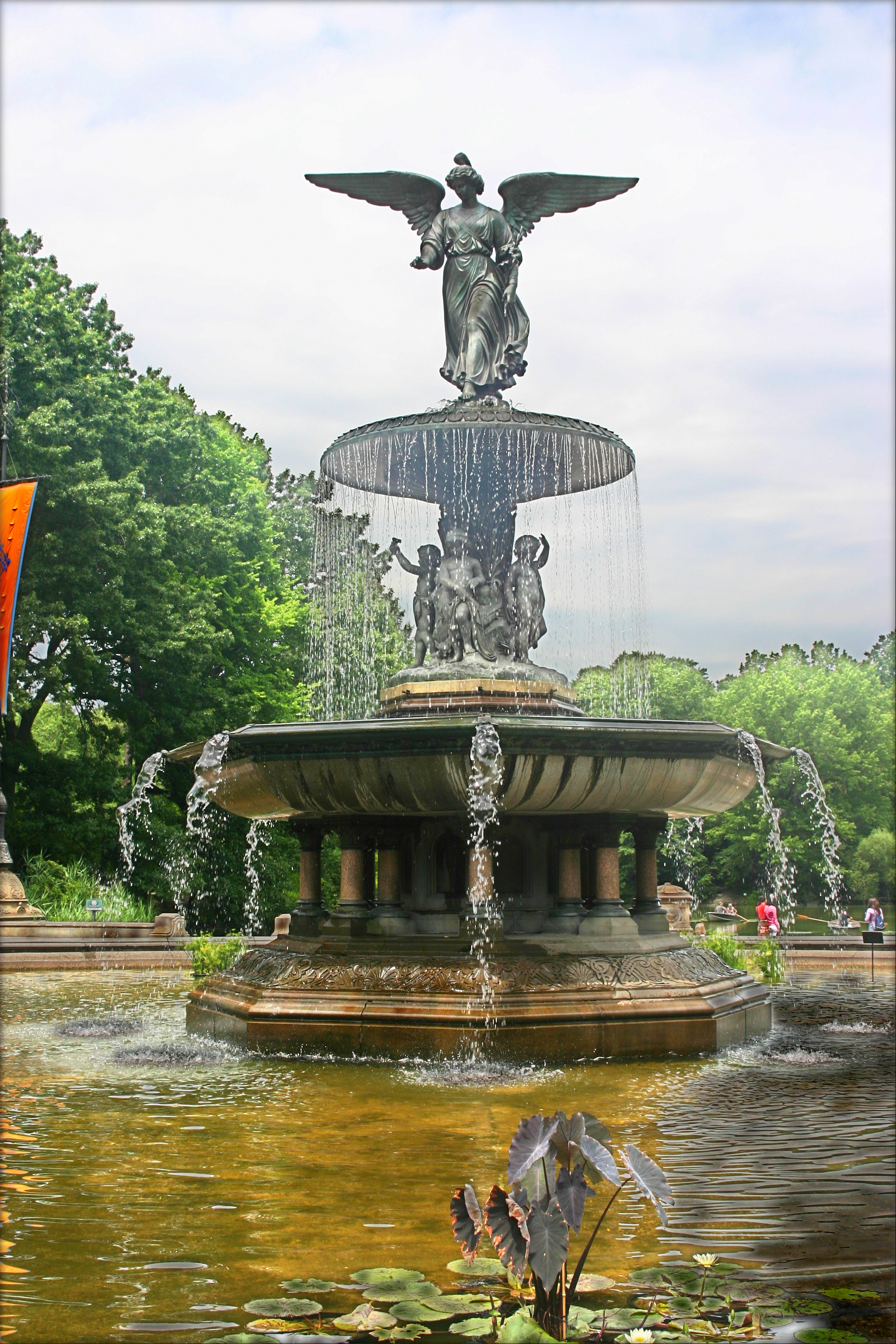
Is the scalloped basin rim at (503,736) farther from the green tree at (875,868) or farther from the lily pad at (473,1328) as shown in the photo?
the green tree at (875,868)

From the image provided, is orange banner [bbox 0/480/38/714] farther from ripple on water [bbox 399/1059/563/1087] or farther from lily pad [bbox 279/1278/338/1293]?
lily pad [bbox 279/1278/338/1293]

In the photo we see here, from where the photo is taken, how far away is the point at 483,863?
10.0 meters

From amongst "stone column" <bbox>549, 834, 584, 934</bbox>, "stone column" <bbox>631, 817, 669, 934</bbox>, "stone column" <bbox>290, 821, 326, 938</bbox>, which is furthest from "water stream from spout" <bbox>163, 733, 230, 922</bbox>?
"stone column" <bbox>549, 834, 584, 934</bbox>

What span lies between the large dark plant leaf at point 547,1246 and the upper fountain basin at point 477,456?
941 centimetres

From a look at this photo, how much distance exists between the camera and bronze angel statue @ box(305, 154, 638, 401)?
13.1 metres

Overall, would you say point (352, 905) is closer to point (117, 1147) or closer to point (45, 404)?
point (117, 1147)

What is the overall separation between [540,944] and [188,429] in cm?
2381

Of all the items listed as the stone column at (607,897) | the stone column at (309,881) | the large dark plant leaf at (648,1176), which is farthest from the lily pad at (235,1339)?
the stone column at (309,881)

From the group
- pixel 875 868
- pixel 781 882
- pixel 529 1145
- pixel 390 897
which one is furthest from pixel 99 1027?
pixel 875 868

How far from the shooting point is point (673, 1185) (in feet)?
17.2

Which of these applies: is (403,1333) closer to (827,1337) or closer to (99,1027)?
(827,1337)

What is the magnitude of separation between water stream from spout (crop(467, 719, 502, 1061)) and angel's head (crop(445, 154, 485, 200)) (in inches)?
254

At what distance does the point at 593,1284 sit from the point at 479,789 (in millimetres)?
5631

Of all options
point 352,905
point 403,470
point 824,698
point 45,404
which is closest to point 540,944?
point 352,905
